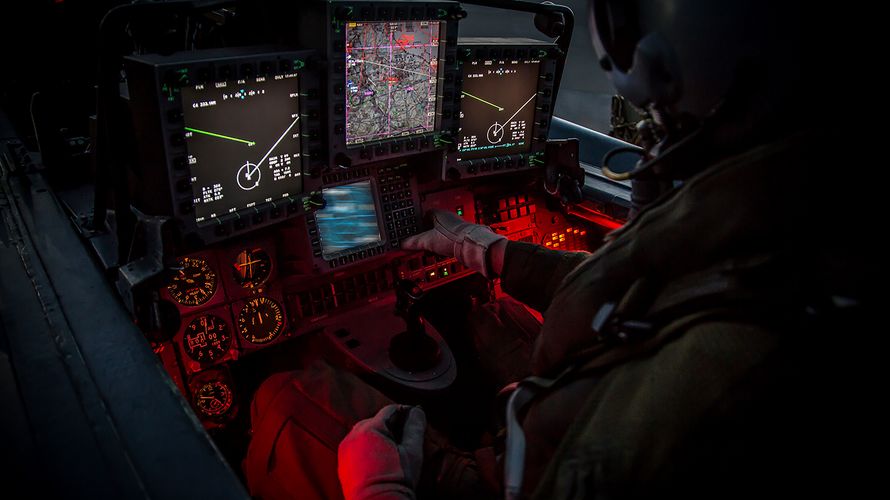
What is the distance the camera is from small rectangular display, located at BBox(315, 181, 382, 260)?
229cm

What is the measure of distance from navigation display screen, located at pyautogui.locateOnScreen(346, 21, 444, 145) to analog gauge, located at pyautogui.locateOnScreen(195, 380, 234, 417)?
1.03 metres

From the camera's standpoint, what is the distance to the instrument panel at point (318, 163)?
1708 mm

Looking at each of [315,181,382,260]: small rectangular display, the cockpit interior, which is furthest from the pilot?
[315,181,382,260]: small rectangular display

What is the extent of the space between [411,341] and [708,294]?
1.56 metres

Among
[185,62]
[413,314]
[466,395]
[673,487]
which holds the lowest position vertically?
[466,395]

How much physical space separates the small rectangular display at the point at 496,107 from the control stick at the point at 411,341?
65 centimetres

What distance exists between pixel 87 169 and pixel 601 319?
6.82 ft

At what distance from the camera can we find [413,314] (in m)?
2.26

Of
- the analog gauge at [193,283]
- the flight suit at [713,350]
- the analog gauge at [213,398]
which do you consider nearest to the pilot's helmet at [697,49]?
the flight suit at [713,350]

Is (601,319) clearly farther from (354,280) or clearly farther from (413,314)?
(354,280)

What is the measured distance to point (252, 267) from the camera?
2.14 metres

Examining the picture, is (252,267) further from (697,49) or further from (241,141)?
(697,49)

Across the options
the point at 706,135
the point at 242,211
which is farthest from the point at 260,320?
the point at 706,135

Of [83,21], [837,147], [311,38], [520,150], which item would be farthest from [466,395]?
[83,21]
